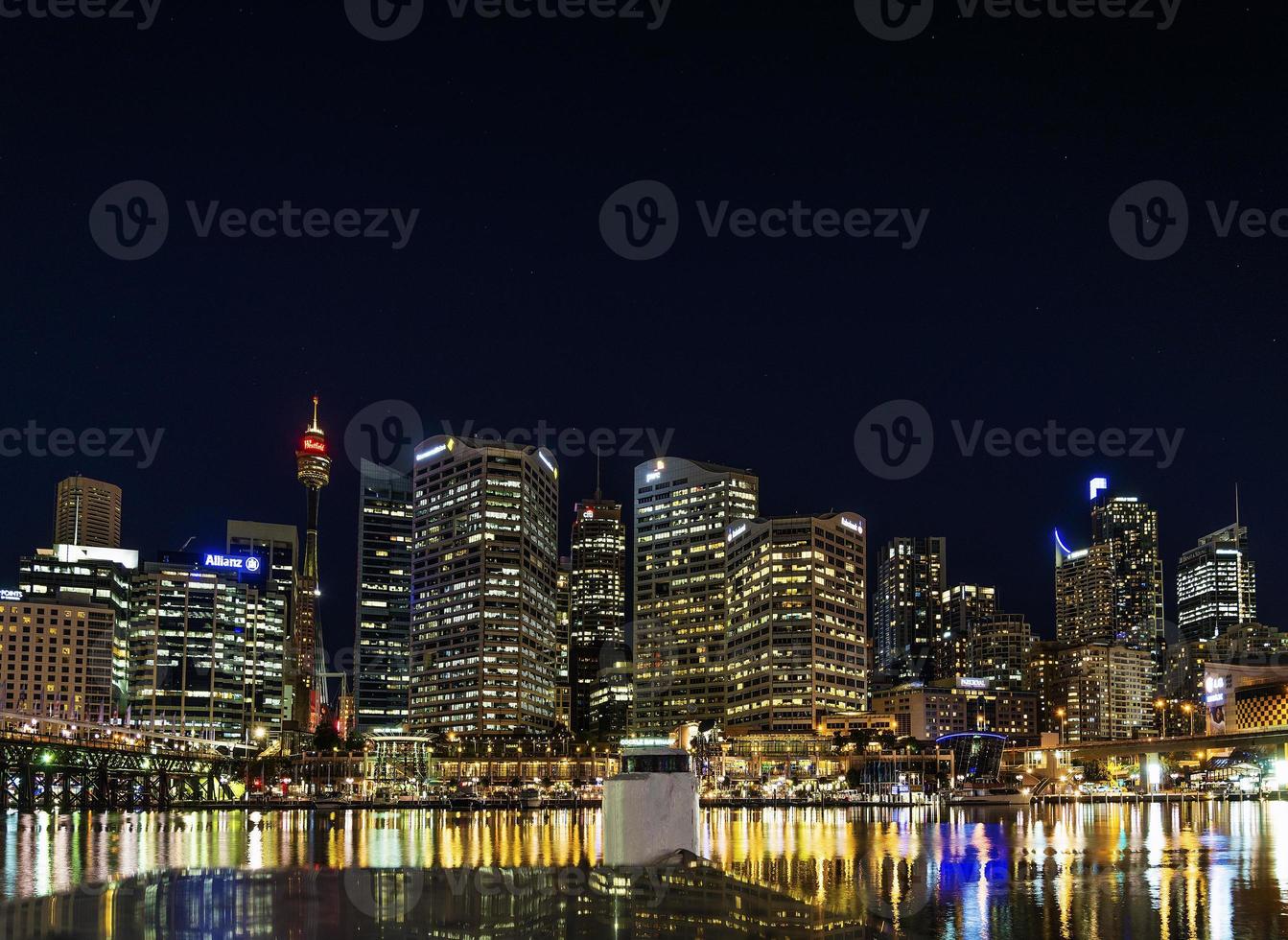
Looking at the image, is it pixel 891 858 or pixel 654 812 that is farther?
pixel 891 858

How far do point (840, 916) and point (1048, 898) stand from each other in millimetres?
19861

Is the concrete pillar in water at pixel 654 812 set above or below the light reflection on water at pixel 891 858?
above

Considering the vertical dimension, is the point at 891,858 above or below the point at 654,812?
below

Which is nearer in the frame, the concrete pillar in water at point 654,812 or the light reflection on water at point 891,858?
the concrete pillar in water at point 654,812

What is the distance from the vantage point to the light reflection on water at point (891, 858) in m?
44.6

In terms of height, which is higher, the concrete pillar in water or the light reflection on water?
the concrete pillar in water

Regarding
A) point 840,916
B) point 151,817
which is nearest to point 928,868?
point 840,916

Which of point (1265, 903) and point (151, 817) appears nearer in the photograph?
point (1265, 903)

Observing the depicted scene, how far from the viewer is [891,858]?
75188 mm

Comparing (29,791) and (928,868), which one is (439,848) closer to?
(928,868)

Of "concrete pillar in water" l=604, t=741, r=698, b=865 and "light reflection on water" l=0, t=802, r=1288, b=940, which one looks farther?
"light reflection on water" l=0, t=802, r=1288, b=940

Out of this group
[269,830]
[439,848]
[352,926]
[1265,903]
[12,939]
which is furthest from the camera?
[269,830]

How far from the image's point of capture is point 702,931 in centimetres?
2762

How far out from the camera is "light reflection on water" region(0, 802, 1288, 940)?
44594 millimetres
